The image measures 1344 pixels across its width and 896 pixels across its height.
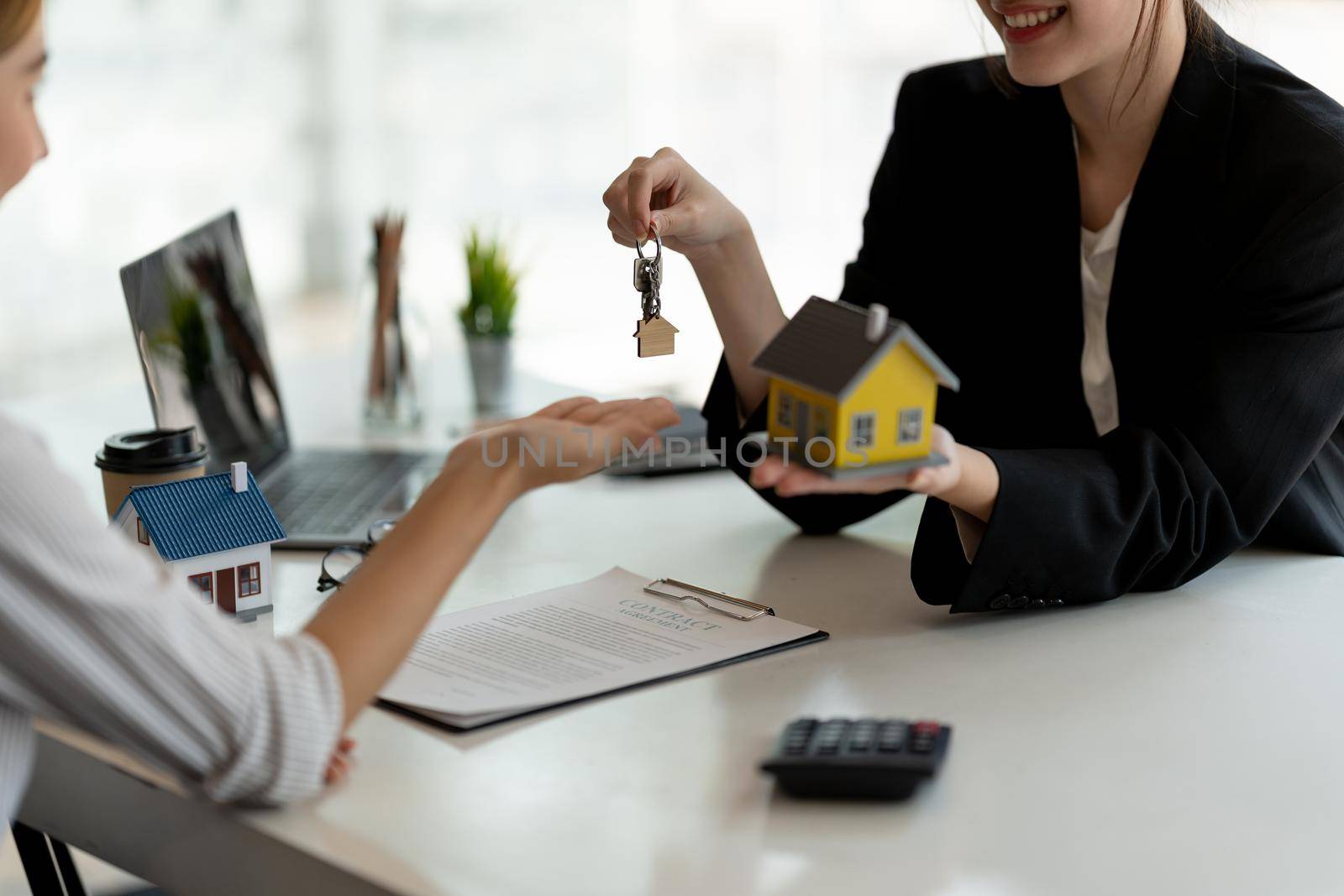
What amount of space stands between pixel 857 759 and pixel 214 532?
0.56 m

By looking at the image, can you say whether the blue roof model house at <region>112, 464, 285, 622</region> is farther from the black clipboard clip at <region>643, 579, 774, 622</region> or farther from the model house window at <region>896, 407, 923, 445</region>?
the model house window at <region>896, 407, 923, 445</region>

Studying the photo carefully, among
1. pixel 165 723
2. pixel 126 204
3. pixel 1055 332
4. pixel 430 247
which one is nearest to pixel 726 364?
pixel 1055 332

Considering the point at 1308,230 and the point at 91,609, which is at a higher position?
the point at 1308,230

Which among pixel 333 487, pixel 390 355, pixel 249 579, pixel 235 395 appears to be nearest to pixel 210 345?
pixel 235 395

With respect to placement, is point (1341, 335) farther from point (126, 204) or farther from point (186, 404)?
point (126, 204)

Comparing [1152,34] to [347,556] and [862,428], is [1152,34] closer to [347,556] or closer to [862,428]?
[862,428]

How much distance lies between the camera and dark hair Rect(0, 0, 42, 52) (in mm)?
847

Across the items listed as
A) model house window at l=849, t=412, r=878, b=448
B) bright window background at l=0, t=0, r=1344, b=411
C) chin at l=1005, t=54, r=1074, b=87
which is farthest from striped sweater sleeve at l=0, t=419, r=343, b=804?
bright window background at l=0, t=0, r=1344, b=411

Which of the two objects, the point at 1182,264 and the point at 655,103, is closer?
the point at 1182,264

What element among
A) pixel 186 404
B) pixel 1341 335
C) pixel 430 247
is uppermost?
pixel 1341 335

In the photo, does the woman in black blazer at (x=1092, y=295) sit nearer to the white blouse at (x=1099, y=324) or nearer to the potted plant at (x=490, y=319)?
the white blouse at (x=1099, y=324)

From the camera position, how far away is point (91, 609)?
0.76 meters

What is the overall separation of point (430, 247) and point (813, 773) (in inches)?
203

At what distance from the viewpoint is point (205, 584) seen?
114 centimetres
